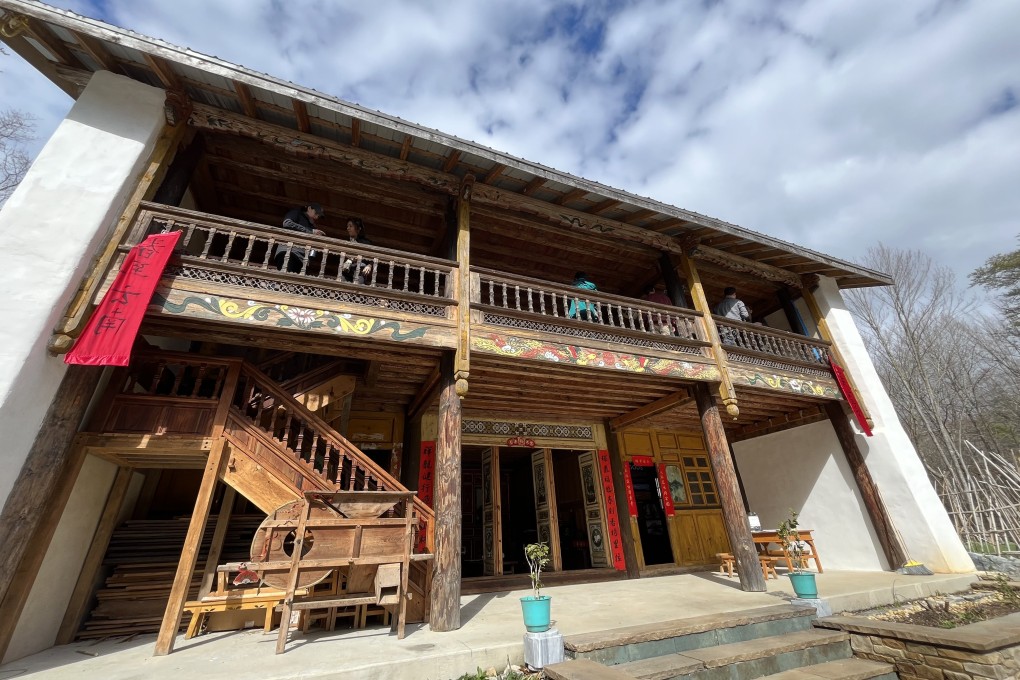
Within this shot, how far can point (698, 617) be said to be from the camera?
430 cm

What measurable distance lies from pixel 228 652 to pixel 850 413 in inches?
413

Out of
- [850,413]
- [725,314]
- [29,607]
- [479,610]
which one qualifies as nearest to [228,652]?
[29,607]

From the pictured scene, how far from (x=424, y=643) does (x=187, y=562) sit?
2583 mm

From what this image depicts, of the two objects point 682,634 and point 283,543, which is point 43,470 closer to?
point 283,543

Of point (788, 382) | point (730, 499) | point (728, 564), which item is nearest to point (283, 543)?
point (730, 499)

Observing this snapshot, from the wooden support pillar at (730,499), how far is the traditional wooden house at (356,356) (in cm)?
4

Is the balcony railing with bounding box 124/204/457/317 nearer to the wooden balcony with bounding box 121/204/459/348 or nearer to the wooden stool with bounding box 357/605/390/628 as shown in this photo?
the wooden balcony with bounding box 121/204/459/348

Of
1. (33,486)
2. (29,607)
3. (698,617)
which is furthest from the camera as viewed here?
(698,617)

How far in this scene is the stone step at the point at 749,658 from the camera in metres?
3.40

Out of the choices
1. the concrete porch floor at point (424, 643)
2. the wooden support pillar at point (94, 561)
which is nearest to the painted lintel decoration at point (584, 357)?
the concrete porch floor at point (424, 643)

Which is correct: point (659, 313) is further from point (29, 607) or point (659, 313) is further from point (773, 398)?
point (29, 607)

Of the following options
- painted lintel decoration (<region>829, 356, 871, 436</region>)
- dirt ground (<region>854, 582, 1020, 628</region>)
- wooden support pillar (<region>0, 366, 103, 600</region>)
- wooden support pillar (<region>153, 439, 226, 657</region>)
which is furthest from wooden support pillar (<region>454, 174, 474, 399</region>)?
painted lintel decoration (<region>829, 356, 871, 436</region>)

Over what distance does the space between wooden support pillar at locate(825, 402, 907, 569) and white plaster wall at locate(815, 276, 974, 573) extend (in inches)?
3.6

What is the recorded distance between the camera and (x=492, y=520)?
7855 mm
